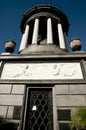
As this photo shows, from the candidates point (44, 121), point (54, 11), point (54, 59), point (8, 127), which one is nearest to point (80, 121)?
point (44, 121)

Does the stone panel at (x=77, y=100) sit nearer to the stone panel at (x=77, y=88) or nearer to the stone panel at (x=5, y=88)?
the stone panel at (x=77, y=88)

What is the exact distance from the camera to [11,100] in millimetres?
7578

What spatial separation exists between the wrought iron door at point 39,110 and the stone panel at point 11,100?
0.48 meters

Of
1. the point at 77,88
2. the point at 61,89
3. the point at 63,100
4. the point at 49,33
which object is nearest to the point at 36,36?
the point at 49,33

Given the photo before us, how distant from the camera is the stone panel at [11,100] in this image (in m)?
7.45

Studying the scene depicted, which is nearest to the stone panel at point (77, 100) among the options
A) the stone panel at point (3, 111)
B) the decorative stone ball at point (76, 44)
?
the stone panel at point (3, 111)

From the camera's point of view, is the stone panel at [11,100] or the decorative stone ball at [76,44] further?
the decorative stone ball at [76,44]

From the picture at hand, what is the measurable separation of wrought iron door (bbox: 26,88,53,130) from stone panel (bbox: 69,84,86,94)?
1063 millimetres

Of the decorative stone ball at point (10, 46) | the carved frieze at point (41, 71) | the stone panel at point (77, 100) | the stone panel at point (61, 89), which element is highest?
the decorative stone ball at point (10, 46)

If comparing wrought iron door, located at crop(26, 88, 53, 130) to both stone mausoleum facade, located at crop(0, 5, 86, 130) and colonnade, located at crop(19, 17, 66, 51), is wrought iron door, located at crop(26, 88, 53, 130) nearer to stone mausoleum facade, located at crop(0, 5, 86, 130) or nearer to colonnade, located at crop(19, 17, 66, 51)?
stone mausoleum facade, located at crop(0, 5, 86, 130)

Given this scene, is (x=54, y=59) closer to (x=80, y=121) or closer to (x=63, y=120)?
(x=63, y=120)

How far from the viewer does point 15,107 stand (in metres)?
7.29

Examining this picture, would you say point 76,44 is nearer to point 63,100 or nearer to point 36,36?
point 63,100

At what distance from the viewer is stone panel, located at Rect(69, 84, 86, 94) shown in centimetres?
762
